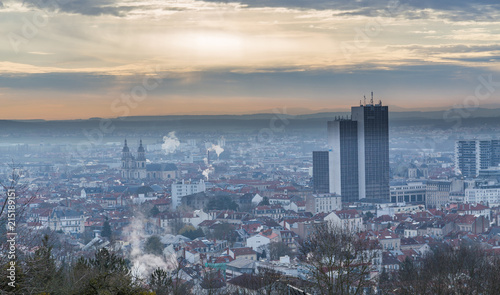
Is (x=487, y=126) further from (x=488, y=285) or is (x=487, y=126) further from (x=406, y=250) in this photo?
(x=488, y=285)

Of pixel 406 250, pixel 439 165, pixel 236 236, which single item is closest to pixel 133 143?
pixel 439 165

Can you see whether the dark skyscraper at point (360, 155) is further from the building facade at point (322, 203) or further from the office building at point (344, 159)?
the building facade at point (322, 203)

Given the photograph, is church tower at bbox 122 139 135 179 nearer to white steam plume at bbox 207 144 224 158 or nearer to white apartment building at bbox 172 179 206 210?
white apartment building at bbox 172 179 206 210

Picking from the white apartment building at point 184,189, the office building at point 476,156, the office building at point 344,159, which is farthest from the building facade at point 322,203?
the office building at point 476,156

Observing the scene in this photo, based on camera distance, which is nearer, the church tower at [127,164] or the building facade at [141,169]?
the church tower at [127,164]

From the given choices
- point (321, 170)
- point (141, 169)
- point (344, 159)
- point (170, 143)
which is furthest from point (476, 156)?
point (170, 143)

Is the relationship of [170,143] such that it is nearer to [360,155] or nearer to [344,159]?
[360,155]

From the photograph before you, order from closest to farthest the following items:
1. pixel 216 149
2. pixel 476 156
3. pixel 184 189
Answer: pixel 184 189, pixel 476 156, pixel 216 149

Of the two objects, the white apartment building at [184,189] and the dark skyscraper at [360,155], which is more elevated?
the dark skyscraper at [360,155]
